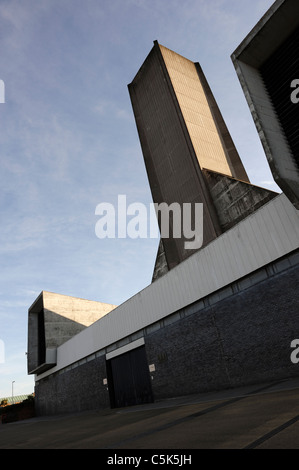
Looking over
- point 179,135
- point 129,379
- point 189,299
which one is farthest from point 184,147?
point 129,379

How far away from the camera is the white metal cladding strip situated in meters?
11.5

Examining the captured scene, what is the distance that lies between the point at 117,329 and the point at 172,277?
7.11 metres

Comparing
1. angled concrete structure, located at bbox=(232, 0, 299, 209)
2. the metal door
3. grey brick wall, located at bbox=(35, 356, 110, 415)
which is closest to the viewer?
angled concrete structure, located at bbox=(232, 0, 299, 209)

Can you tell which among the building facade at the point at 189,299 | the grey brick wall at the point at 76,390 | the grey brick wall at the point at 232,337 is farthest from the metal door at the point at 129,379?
the grey brick wall at the point at 232,337

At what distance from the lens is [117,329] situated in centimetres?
2058

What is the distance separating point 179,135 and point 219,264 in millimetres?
16187

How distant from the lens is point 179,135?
26.1 meters

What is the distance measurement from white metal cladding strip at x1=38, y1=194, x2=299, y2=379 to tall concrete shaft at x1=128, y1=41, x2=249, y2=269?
6886mm

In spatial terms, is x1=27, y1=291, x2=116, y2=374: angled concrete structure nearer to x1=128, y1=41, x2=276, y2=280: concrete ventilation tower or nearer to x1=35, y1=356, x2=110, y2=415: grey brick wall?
x1=35, y1=356, x2=110, y2=415: grey brick wall

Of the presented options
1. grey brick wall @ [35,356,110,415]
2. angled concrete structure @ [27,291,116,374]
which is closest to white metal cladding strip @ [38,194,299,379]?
grey brick wall @ [35,356,110,415]

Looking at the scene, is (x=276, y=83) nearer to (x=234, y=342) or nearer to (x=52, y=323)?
(x=234, y=342)

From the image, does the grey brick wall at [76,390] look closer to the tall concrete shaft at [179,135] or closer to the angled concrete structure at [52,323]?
the angled concrete structure at [52,323]

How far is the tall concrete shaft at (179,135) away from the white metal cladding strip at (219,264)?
22.6 ft
